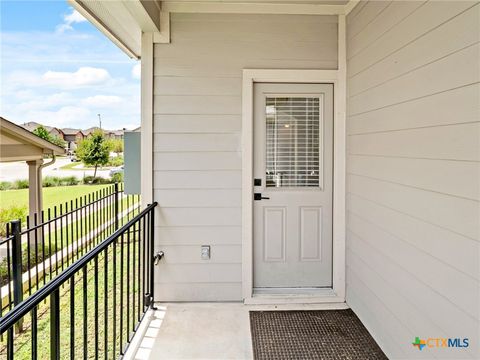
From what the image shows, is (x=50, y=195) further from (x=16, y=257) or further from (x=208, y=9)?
(x=208, y=9)

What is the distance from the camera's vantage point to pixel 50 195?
185 inches

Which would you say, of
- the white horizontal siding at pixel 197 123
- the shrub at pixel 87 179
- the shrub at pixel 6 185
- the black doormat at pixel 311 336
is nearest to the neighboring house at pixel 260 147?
the white horizontal siding at pixel 197 123

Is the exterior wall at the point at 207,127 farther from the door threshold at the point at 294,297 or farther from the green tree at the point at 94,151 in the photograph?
the green tree at the point at 94,151

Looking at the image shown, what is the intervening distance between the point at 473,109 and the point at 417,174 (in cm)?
52

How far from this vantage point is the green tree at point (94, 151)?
214 inches

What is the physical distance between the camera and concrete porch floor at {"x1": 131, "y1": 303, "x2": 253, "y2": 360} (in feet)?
7.57

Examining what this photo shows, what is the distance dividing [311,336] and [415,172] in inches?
54.1

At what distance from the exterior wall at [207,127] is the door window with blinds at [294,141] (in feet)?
0.96

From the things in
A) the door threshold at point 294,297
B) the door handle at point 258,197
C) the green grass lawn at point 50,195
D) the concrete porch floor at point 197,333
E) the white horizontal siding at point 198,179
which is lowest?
the concrete porch floor at point 197,333

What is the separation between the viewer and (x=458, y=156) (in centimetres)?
154

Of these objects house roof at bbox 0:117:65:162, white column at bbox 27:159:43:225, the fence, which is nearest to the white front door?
the fence

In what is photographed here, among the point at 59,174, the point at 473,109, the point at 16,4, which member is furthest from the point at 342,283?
the point at 16,4

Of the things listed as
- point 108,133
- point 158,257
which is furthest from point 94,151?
point 158,257

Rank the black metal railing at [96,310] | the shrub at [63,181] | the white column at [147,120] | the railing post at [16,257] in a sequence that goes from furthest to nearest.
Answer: the shrub at [63,181]
the white column at [147,120]
the railing post at [16,257]
the black metal railing at [96,310]
